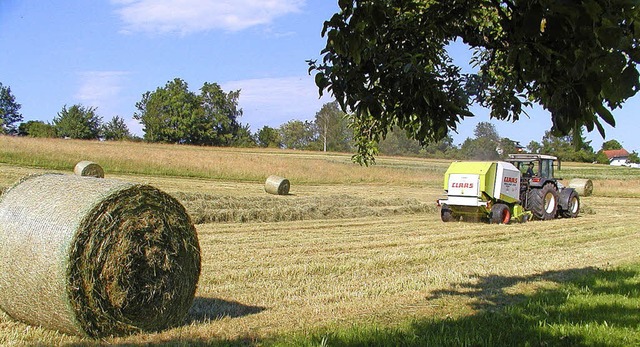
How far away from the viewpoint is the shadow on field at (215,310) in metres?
5.98

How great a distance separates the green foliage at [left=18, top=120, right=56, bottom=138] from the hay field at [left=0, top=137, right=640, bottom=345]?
47.0 m

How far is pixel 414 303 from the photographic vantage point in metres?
6.59

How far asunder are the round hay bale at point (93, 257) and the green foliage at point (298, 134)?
98.1 meters

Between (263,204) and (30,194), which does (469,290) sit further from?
(263,204)

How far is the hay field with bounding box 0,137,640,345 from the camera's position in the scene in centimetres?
571

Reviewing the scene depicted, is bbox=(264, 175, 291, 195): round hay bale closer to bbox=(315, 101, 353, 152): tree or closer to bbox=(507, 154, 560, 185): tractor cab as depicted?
bbox=(507, 154, 560, 185): tractor cab

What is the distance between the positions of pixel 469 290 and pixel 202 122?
70765 millimetres

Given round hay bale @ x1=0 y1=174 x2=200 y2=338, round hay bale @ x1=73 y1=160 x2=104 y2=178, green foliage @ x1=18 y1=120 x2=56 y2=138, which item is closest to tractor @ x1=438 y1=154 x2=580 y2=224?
round hay bale @ x1=0 y1=174 x2=200 y2=338

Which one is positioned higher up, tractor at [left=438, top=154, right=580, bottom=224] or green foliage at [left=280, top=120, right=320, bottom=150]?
green foliage at [left=280, top=120, right=320, bottom=150]

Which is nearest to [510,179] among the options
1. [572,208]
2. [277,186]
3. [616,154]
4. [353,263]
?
[572,208]

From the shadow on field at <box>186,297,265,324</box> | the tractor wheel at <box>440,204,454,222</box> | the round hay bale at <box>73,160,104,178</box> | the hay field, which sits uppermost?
the round hay bale at <box>73,160,104,178</box>

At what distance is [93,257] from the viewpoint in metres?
5.23

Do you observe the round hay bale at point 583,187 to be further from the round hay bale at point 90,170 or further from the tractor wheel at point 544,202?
the round hay bale at point 90,170

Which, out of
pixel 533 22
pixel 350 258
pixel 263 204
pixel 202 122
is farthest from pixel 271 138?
pixel 533 22
